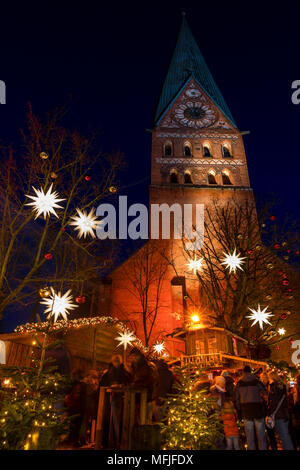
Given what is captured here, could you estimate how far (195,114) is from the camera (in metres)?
31.6

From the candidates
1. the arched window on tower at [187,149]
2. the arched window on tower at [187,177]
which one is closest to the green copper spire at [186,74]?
the arched window on tower at [187,149]

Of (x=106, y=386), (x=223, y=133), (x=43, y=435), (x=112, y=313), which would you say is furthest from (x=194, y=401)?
(x=223, y=133)

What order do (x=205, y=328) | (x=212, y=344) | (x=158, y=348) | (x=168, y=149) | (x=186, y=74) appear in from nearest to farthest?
(x=212, y=344), (x=205, y=328), (x=158, y=348), (x=168, y=149), (x=186, y=74)

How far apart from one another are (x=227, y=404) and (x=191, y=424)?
96 cm

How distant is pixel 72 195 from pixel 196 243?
1241cm

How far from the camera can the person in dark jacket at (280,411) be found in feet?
Answer: 18.9

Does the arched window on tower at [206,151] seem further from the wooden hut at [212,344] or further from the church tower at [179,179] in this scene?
the wooden hut at [212,344]

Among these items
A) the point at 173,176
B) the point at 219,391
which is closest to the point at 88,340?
the point at 219,391

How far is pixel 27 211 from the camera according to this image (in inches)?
359

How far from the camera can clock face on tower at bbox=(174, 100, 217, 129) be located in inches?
1220

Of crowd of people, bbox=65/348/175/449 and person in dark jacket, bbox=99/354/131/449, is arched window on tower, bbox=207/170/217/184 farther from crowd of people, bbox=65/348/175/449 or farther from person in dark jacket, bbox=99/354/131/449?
person in dark jacket, bbox=99/354/131/449

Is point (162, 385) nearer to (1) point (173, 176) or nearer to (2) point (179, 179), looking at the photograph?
(2) point (179, 179)

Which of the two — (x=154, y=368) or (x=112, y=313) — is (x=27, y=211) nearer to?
(x=154, y=368)

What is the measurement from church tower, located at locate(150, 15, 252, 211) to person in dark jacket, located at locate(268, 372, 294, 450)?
64.9ft
